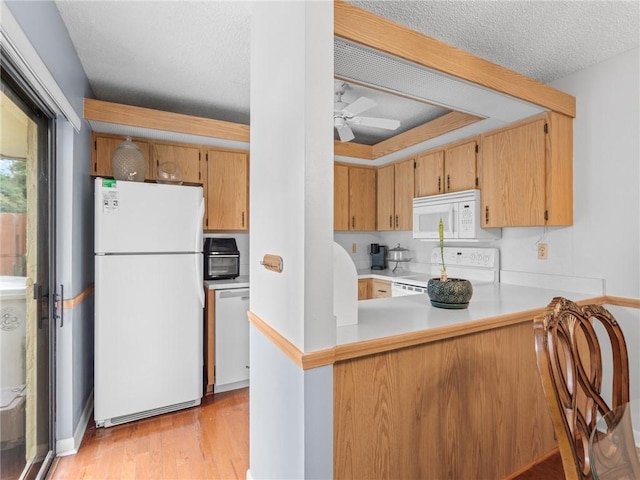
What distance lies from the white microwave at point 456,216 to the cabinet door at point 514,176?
82 mm

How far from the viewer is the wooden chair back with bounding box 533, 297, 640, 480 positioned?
2.93 ft

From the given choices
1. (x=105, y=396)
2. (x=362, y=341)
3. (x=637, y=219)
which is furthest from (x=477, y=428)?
(x=105, y=396)

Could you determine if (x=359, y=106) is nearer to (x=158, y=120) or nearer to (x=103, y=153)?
(x=158, y=120)

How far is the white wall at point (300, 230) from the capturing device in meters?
1.12

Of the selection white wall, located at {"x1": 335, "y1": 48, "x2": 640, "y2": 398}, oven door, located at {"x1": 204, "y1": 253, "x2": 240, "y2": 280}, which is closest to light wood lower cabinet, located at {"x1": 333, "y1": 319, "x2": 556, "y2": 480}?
white wall, located at {"x1": 335, "y1": 48, "x2": 640, "y2": 398}

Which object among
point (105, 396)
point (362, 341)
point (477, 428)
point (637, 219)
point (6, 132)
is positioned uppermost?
point (6, 132)

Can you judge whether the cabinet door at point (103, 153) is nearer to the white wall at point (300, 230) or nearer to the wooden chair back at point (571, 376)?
the white wall at point (300, 230)

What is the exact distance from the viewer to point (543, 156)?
228 cm

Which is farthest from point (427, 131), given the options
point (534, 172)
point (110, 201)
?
point (110, 201)

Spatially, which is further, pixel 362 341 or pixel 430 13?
pixel 430 13

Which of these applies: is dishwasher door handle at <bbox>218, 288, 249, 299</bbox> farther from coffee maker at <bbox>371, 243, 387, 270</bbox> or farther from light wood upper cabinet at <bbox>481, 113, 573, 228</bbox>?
light wood upper cabinet at <bbox>481, 113, 573, 228</bbox>

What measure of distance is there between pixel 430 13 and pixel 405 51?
1.41ft

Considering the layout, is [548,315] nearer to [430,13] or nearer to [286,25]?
[286,25]

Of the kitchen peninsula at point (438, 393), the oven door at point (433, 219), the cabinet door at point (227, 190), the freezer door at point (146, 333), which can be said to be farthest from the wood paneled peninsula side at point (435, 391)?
the cabinet door at point (227, 190)
